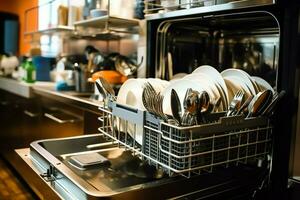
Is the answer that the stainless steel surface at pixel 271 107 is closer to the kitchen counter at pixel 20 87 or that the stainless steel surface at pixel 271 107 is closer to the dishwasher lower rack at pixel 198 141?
the dishwasher lower rack at pixel 198 141

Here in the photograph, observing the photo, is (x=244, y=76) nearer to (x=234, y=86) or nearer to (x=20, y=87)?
(x=234, y=86)

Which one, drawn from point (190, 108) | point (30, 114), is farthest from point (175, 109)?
point (30, 114)

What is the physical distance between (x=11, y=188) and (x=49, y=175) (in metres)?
1.73

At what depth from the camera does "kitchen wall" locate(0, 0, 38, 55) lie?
3404 mm

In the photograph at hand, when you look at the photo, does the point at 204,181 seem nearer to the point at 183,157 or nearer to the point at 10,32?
the point at 183,157

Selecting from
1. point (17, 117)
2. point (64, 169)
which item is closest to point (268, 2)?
point (64, 169)

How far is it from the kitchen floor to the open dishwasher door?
4.44 feet

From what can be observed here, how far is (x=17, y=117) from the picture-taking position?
2463 millimetres

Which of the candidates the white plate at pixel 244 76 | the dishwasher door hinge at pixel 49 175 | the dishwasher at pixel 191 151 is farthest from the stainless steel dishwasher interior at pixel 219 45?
the dishwasher door hinge at pixel 49 175

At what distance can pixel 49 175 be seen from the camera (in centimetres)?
79

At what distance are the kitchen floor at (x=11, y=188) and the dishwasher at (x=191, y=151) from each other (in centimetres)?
135

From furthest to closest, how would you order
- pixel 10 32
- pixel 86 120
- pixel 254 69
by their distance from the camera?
pixel 10 32, pixel 86 120, pixel 254 69

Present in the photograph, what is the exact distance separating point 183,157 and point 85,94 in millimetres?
1302

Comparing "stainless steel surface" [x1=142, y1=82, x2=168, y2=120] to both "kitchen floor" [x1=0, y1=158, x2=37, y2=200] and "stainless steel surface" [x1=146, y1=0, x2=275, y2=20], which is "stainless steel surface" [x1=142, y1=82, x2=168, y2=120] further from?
"kitchen floor" [x1=0, y1=158, x2=37, y2=200]
